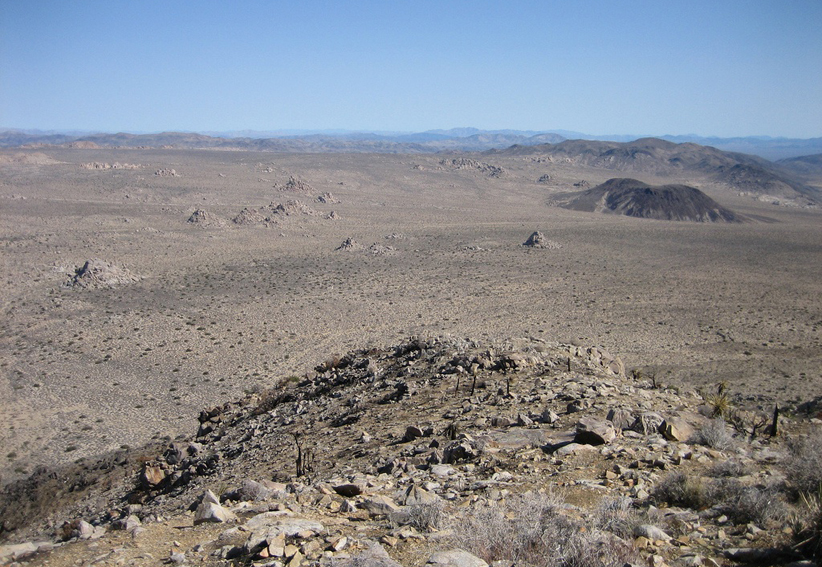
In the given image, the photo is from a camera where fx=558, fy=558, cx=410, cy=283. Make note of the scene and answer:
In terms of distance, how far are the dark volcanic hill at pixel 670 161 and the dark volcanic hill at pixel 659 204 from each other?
128 feet

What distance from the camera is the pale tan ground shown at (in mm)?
17266

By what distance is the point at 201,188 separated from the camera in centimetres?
6103

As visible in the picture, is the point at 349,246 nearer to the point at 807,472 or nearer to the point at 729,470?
the point at 729,470

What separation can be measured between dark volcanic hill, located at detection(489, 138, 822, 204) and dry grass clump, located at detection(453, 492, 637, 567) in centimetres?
10856

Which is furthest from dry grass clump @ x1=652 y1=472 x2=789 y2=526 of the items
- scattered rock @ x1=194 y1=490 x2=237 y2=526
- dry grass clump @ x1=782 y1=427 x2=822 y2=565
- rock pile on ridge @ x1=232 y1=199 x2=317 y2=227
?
rock pile on ridge @ x1=232 y1=199 x2=317 y2=227

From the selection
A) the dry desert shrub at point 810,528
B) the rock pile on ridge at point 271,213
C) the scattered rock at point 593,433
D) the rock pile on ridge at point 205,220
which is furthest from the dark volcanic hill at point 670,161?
the dry desert shrub at point 810,528

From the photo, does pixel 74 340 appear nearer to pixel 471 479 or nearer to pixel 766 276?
Answer: pixel 471 479

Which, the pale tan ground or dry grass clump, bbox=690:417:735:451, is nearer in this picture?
dry grass clump, bbox=690:417:735:451

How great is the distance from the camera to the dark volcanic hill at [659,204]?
62.7 m

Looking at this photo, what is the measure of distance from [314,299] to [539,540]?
23.7 m

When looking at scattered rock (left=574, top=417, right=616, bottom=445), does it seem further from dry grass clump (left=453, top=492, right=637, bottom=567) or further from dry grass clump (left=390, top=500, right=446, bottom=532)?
dry grass clump (left=390, top=500, right=446, bottom=532)

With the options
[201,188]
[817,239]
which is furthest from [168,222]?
[817,239]

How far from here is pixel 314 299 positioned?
1077 inches

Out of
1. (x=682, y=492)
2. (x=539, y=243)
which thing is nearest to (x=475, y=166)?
(x=539, y=243)
